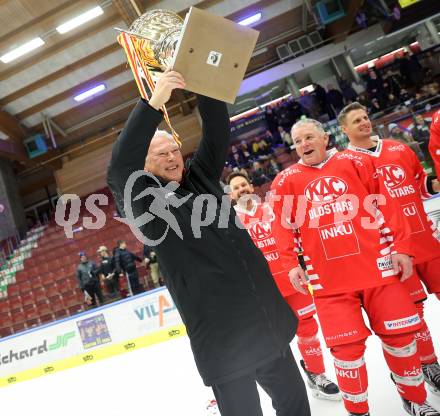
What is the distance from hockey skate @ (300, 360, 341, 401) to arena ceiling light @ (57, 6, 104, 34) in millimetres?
9601

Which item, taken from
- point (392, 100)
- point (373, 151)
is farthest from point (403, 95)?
point (373, 151)

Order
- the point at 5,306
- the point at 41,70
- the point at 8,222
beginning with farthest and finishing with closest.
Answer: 1. the point at 8,222
2. the point at 41,70
3. the point at 5,306

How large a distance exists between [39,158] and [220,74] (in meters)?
15.3

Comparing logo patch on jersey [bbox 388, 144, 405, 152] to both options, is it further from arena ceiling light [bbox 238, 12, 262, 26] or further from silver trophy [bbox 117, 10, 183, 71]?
arena ceiling light [bbox 238, 12, 262, 26]

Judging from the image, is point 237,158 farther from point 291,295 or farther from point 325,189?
point 325,189

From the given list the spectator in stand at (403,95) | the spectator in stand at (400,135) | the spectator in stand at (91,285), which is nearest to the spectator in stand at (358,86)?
the spectator in stand at (403,95)

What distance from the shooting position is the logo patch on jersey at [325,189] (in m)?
2.09

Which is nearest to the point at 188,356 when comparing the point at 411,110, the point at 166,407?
the point at 166,407

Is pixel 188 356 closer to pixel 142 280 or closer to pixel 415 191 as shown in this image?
pixel 415 191

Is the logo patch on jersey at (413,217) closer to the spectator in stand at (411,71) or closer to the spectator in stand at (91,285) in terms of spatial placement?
the spectator in stand at (91,285)

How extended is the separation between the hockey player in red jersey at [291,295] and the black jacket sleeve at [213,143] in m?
1.01

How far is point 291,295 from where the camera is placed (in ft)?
9.20

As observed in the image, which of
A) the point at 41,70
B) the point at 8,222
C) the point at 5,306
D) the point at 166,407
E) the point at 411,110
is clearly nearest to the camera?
the point at 166,407

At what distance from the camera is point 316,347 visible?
2.65 metres
